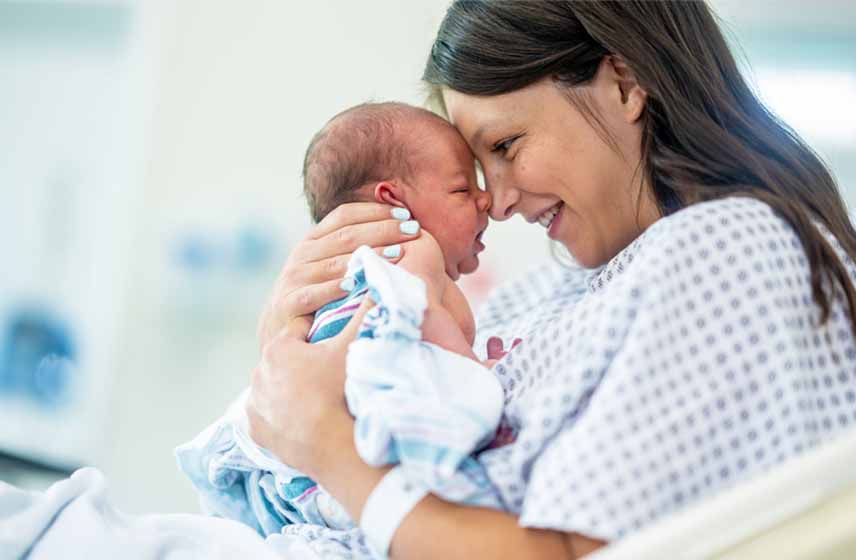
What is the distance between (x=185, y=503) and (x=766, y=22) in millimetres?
2142

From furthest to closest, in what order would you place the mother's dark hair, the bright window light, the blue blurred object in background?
the blue blurred object in background, the bright window light, the mother's dark hair

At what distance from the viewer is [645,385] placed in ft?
3.13

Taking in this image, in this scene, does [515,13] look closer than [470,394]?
No

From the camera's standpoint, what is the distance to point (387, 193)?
1.37 m

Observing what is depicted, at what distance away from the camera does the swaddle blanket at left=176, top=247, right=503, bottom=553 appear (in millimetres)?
977

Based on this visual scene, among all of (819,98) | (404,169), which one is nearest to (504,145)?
(404,169)

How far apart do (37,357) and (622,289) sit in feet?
8.75

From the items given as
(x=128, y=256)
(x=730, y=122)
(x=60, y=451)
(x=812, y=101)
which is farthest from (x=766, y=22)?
(x=60, y=451)

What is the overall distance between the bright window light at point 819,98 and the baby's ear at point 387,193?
1688mm

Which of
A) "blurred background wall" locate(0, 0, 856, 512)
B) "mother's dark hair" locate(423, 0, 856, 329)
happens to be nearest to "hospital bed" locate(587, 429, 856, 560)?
"mother's dark hair" locate(423, 0, 856, 329)

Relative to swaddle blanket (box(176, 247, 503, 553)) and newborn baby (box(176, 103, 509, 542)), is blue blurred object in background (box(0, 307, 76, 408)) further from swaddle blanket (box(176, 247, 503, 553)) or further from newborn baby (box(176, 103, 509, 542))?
swaddle blanket (box(176, 247, 503, 553))

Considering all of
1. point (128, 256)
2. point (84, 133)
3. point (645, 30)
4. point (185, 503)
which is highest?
point (645, 30)

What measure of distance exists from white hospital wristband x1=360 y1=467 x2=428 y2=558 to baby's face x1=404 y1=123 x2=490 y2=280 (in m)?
0.46

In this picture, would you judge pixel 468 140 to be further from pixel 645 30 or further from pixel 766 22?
pixel 766 22
